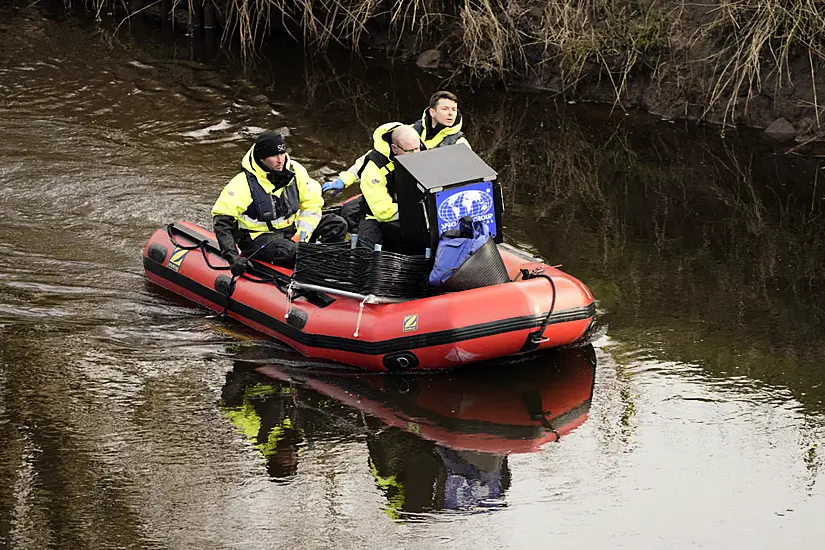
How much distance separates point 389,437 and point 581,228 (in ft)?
11.7

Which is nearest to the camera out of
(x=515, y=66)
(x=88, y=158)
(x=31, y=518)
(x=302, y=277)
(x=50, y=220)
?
(x=31, y=518)

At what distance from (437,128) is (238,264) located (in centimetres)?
157

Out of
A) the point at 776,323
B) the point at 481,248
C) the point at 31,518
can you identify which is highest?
the point at 481,248

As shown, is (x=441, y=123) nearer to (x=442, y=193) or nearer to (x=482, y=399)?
(x=442, y=193)

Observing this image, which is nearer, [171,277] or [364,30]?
[171,277]

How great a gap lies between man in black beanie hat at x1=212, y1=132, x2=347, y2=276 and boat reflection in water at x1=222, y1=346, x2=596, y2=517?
0.81 m

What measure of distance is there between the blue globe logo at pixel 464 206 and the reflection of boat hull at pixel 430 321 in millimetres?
461

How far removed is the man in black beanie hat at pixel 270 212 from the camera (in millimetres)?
7906

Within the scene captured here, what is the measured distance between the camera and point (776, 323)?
8375mm

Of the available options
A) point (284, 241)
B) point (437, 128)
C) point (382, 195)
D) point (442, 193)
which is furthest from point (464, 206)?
point (284, 241)

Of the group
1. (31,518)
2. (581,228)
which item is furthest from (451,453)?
(581,228)

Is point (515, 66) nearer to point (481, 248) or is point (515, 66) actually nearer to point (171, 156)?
point (171, 156)

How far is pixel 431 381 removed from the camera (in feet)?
24.8

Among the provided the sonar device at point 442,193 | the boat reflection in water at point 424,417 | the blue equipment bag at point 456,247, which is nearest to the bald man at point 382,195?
the sonar device at point 442,193
